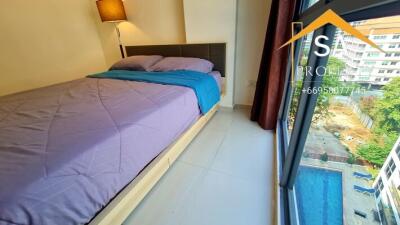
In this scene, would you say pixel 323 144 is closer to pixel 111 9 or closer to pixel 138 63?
pixel 138 63

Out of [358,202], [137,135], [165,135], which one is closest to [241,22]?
[165,135]

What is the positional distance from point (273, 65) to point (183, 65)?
108cm

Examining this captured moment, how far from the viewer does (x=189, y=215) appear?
4.05 feet

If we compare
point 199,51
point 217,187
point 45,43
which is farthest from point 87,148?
point 45,43

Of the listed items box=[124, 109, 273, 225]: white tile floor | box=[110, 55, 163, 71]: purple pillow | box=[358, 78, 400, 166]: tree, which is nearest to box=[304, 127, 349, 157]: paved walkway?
box=[358, 78, 400, 166]: tree

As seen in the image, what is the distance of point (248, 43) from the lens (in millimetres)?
2465

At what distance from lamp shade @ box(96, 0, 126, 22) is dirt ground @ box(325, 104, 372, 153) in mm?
3176

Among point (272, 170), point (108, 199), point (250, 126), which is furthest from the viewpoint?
point (250, 126)

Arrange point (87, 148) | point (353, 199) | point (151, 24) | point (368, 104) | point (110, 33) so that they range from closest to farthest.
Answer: point (368, 104), point (353, 199), point (87, 148), point (151, 24), point (110, 33)

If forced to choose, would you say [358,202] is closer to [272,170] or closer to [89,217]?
[272,170]

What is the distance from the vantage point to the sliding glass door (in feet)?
1.75

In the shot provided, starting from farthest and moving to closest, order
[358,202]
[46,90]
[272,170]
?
[46,90] < [272,170] < [358,202]

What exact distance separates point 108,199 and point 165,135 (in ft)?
1.83

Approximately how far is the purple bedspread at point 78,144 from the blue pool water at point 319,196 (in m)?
1.01
